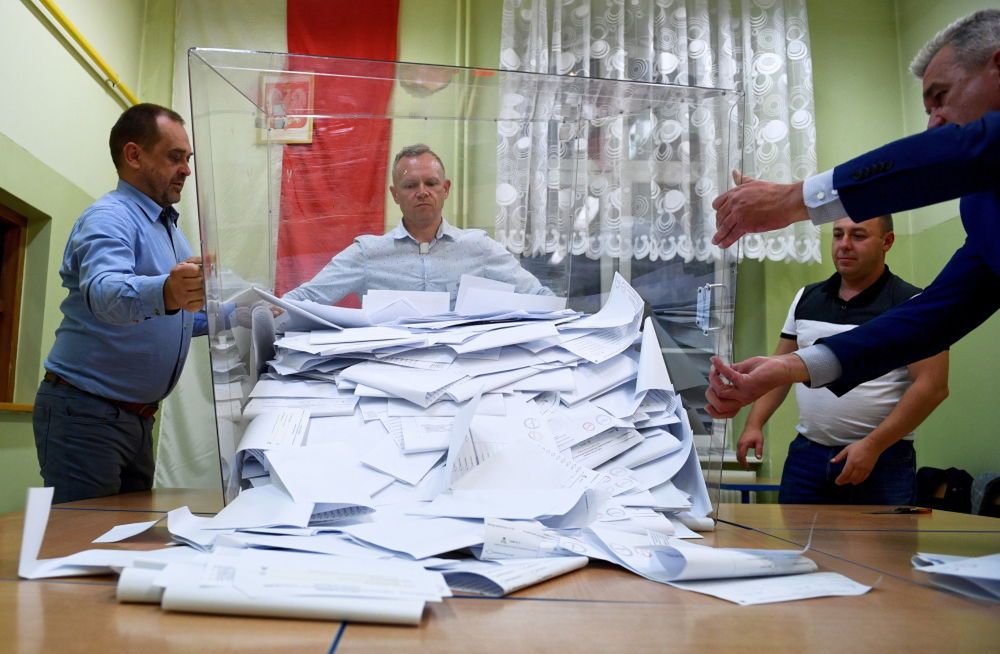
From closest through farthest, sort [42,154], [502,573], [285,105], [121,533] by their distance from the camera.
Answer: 1. [502,573]
2. [121,533]
3. [285,105]
4. [42,154]

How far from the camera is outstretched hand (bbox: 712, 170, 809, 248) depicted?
92 cm

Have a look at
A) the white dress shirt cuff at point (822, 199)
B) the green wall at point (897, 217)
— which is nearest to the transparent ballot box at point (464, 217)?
the white dress shirt cuff at point (822, 199)

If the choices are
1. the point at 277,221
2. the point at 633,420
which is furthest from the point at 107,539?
the point at 633,420

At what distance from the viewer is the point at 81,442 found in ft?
5.10

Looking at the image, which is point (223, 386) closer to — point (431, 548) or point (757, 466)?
point (431, 548)

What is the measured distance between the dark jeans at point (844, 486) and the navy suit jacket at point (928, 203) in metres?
0.82

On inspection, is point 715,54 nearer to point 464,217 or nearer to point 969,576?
point 464,217

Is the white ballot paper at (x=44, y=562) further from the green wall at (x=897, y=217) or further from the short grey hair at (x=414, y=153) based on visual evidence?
the green wall at (x=897, y=217)

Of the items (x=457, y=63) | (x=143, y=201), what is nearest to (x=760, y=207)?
(x=143, y=201)

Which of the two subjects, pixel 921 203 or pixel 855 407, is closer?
pixel 921 203

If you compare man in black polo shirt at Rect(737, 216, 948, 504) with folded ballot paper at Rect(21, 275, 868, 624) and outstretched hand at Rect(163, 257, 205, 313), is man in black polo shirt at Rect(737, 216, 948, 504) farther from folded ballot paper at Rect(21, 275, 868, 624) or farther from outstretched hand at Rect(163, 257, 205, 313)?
outstretched hand at Rect(163, 257, 205, 313)

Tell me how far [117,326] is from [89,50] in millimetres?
1984

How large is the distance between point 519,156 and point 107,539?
30.7 inches

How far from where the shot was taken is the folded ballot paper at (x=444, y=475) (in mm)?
561
